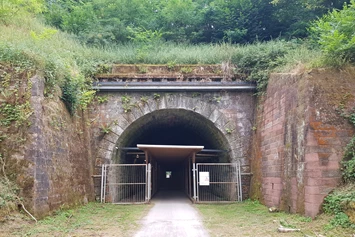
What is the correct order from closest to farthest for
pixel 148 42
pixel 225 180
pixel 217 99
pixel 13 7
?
1. pixel 217 99
2. pixel 13 7
3. pixel 225 180
4. pixel 148 42

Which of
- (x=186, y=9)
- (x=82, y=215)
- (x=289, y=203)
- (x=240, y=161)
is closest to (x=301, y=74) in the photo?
(x=289, y=203)

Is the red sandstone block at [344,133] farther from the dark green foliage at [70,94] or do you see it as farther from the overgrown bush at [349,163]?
the dark green foliage at [70,94]

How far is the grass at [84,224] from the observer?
6574 mm

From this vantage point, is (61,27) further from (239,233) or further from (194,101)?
(239,233)

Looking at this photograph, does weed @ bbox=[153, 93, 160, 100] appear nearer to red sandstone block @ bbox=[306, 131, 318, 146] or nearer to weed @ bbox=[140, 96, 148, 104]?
weed @ bbox=[140, 96, 148, 104]

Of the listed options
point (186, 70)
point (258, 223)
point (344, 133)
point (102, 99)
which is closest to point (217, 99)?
point (186, 70)

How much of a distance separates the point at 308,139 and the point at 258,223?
2.42 m

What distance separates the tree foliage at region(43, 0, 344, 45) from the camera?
685 inches

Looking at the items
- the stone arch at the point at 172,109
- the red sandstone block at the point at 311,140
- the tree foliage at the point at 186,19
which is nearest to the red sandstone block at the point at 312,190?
the red sandstone block at the point at 311,140

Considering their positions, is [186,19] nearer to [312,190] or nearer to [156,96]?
[156,96]

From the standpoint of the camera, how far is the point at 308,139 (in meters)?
7.80

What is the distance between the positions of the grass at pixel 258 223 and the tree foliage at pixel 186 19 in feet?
35.2

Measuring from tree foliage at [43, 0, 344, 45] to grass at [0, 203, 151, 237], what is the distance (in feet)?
33.8

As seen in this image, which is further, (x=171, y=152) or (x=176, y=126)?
(x=176, y=126)
